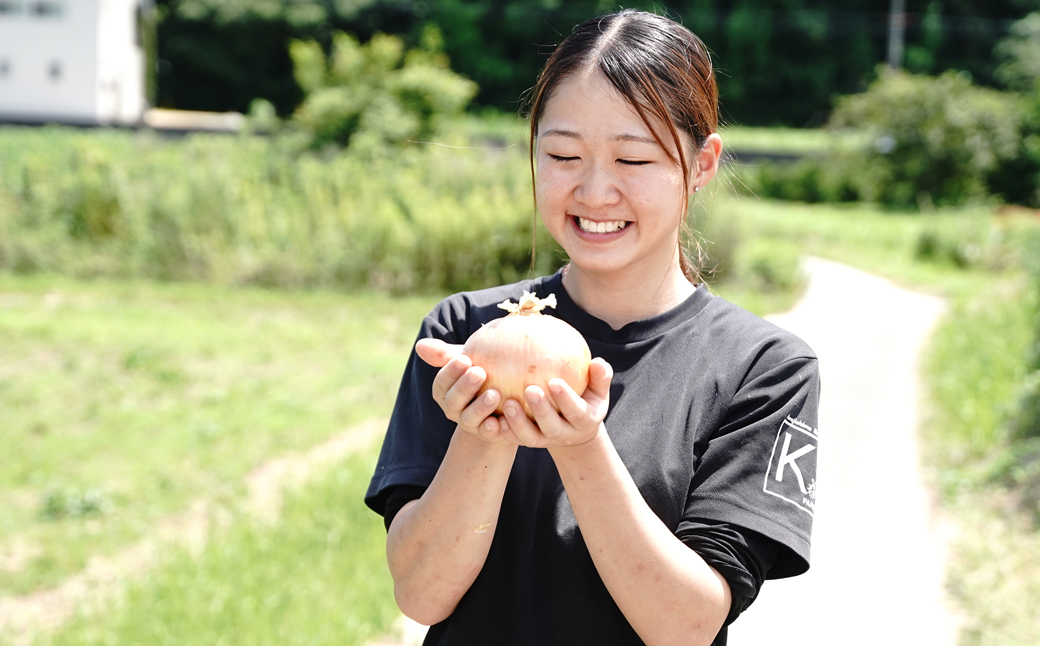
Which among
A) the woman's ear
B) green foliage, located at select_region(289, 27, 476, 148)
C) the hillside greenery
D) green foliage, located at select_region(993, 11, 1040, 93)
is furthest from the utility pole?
the woman's ear

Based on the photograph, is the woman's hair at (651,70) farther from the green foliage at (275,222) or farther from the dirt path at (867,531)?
the green foliage at (275,222)

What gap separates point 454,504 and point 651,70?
29.0 inches

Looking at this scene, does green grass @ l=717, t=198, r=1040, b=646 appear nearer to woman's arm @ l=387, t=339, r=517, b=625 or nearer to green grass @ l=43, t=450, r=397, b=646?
green grass @ l=43, t=450, r=397, b=646

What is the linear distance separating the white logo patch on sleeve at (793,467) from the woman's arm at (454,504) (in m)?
0.42

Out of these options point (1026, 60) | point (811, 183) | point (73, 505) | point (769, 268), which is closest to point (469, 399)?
point (73, 505)

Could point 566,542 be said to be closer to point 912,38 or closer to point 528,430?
point 528,430

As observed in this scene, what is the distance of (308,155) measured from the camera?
14.3m

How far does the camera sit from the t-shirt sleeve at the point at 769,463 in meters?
1.46

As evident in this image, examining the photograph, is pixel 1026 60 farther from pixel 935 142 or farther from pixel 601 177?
pixel 601 177

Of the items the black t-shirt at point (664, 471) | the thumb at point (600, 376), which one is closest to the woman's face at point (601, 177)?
the black t-shirt at point (664, 471)

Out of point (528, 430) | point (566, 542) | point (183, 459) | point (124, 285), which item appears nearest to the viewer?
point (528, 430)

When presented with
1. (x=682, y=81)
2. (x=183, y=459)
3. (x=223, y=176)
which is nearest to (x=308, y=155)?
(x=223, y=176)

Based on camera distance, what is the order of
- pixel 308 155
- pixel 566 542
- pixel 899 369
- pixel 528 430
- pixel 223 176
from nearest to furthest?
pixel 528 430 → pixel 566 542 → pixel 899 369 → pixel 223 176 → pixel 308 155

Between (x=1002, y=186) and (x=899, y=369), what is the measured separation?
20.2 m
